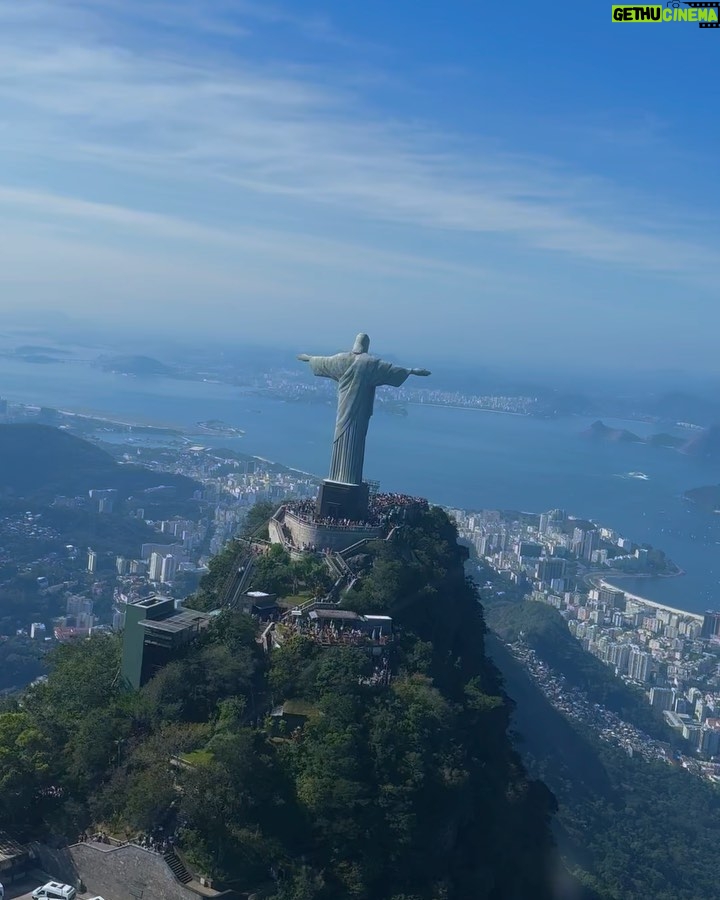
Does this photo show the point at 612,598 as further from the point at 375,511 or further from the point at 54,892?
the point at 54,892

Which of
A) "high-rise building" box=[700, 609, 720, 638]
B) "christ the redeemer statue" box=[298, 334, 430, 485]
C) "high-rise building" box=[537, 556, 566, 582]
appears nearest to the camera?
"christ the redeemer statue" box=[298, 334, 430, 485]

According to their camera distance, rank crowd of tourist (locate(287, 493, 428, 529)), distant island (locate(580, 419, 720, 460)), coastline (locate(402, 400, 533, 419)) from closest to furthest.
Answer: crowd of tourist (locate(287, 493, 428, 529)) < distant island (locate(580, 419, 720, 460)) < coastline (locate(402, 400, 533, 419))

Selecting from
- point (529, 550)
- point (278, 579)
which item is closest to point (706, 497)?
point (529, 550)

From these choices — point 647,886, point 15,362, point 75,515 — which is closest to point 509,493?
point 75,515

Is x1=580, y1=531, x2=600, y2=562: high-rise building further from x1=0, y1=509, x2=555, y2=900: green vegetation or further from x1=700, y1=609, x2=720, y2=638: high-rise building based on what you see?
x1=0, y1=509, x2=555, y2=900: green vegetation

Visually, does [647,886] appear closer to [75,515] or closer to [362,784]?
[362,784]

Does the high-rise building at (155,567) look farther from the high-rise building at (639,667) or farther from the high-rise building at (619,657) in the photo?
the high-rise building at (639,667)

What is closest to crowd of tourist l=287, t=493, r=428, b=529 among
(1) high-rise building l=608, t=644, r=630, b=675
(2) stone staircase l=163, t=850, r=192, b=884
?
(2) stone staircase l=163, t=850, r=192, b=884

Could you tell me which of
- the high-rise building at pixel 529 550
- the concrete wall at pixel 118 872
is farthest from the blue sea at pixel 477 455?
the concrete wall at pixel 118 872
